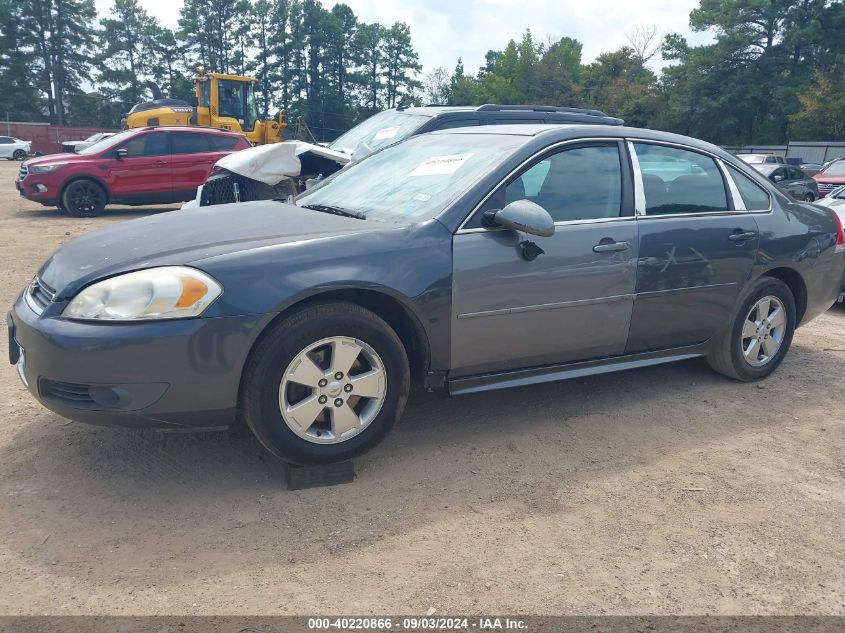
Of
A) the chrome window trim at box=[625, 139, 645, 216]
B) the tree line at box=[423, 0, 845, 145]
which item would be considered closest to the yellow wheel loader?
the chrome window trim at box=[625, 139, 645, 216]

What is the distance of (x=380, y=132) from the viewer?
8.43m

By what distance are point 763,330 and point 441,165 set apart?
2.46 meters

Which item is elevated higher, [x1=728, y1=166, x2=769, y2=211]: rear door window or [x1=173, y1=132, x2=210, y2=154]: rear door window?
[x1=728, y1=166, x2=769, y2=211]: rear door window

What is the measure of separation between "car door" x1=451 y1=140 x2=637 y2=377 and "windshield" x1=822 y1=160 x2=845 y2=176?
15892 mm

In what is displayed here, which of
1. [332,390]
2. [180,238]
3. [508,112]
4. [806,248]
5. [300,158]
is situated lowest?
[332,390]

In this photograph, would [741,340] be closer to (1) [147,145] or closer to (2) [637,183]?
(2) [637,183]

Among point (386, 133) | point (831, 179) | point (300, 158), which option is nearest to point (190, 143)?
point (386, 133)

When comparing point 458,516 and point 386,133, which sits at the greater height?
point 386,133

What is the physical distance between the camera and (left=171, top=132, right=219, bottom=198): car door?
43.8ft

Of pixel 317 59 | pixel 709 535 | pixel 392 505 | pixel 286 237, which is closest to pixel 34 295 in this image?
pixel 286 237

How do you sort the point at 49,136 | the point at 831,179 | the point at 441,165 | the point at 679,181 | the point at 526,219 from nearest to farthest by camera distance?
1. the point at 526,219
2. the point at 441,165
3. the point at 679,181
4. the point at 831,179
5. the point at 49,136

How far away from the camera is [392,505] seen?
3.07m

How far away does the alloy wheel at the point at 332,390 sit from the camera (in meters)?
3.09

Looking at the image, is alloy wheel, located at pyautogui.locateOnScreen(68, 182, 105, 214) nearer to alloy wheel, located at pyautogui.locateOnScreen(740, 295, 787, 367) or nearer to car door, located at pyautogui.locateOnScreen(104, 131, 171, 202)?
car door, located at pyautogui.locateOnScreen(104, 131, 171, 202)
